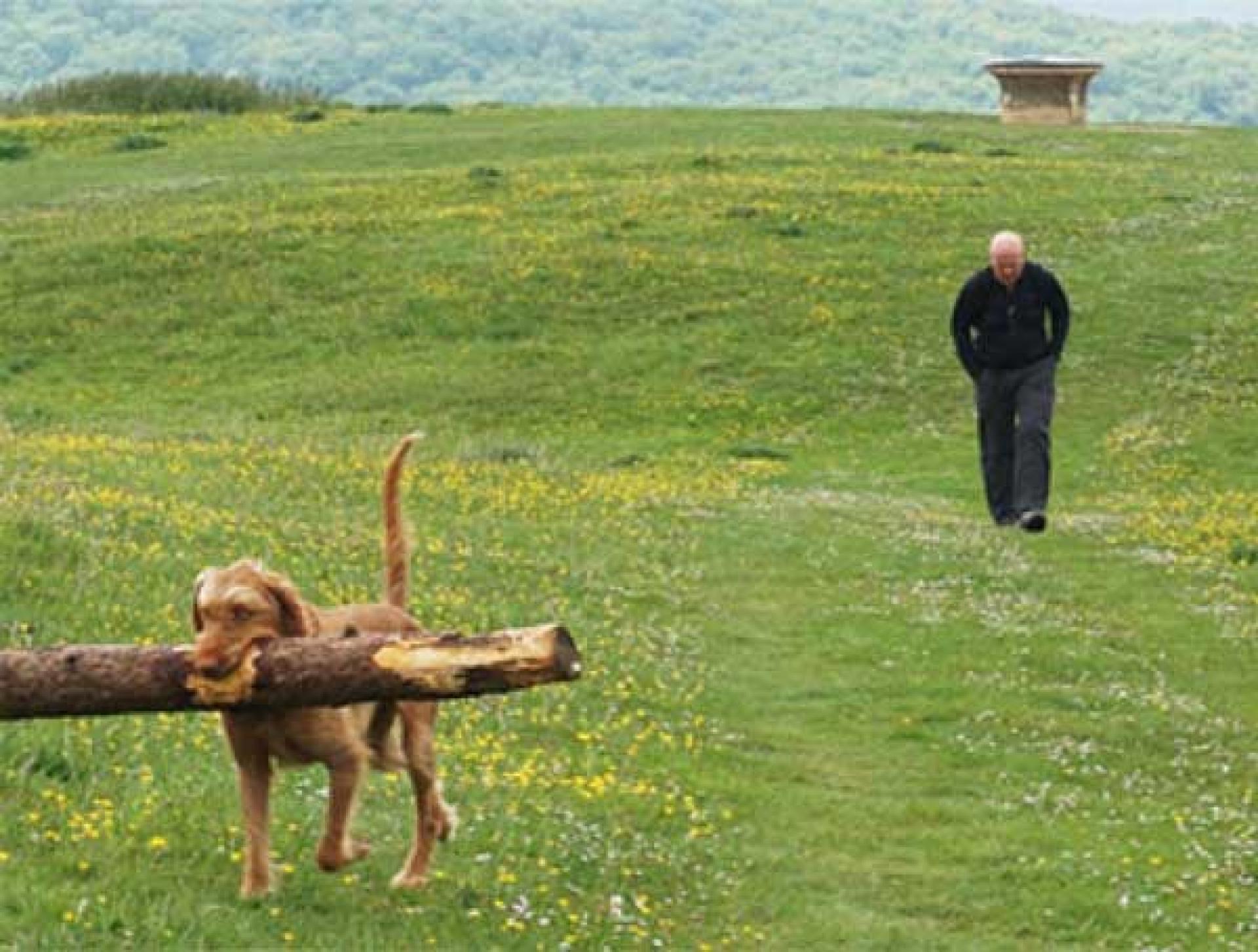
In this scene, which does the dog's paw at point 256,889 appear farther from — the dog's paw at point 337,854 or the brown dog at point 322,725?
the dog's paw at point 337,854

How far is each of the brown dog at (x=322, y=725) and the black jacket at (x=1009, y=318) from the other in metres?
14.7

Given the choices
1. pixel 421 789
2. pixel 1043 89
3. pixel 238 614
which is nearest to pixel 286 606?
pixel 238 614

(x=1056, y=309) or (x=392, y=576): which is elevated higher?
(x=392, y=576)

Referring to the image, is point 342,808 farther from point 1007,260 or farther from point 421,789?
point 1007,260

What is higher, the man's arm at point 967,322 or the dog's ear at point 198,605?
the dog's ear at point 198,605

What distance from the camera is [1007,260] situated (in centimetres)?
2442

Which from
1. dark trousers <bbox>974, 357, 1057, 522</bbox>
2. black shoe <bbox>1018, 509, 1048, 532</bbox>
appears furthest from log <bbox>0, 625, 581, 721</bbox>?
black shoe <bbox>1018, 509, 1048, 532</bbox>

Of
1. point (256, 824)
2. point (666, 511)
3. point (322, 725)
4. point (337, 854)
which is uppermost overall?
point (322, 725)

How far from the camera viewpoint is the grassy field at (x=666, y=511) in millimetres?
11898

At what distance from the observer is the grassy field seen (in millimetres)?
11898

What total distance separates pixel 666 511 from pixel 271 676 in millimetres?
19335

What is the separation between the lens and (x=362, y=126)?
66375 mm

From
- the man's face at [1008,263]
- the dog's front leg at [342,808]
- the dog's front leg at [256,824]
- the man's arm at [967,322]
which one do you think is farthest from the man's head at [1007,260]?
the dog's front leg at [256,824]

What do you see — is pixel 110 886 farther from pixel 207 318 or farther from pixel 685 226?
pixel 685 226
